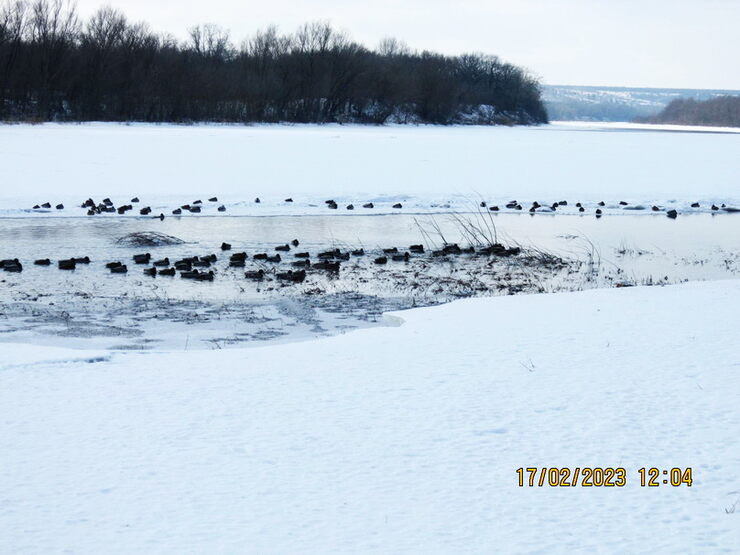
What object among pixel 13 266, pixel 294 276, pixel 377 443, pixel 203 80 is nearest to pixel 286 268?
pixel 294 276

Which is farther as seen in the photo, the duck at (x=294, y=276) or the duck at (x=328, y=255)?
the duck at (x=328, y=255)

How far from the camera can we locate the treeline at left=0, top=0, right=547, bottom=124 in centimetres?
5847

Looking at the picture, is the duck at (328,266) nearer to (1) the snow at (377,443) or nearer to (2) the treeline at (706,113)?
(1) the snow at (377,443)

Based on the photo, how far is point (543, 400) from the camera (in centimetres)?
598

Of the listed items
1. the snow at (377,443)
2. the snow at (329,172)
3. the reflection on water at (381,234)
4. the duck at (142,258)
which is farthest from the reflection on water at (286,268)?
the snow at (329,172)

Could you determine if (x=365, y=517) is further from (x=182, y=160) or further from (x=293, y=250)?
(x=182, y=160)

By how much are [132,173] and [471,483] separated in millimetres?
23130

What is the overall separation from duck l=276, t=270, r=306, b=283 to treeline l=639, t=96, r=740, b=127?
13704 centimetres

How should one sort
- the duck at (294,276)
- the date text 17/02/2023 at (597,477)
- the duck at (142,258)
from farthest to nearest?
1. the duck at (142,258)
2. the duck at (294,276)
3. the date text 17/02/2023 at (597,477)

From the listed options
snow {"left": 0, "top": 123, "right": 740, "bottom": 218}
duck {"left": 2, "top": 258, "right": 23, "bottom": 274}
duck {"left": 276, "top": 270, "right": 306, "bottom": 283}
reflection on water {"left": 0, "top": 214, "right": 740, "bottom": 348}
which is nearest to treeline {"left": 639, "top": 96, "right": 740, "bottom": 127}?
snow {"left": 0, "top": 123, "right": 740, "bottom": 218}

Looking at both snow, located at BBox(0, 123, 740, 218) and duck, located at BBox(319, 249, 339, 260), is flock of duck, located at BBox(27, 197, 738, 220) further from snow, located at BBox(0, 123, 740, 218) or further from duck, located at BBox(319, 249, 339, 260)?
duck, located at BBox(319, 249, 339, 260)

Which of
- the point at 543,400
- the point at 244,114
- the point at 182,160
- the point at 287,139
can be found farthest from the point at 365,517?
the point at 244,114

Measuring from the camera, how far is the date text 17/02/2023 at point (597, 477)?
4.61 metres

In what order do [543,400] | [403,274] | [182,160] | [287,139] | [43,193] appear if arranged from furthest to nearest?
[287,139] < [182,160] < [43,193] < [403,274] < [543,400]
